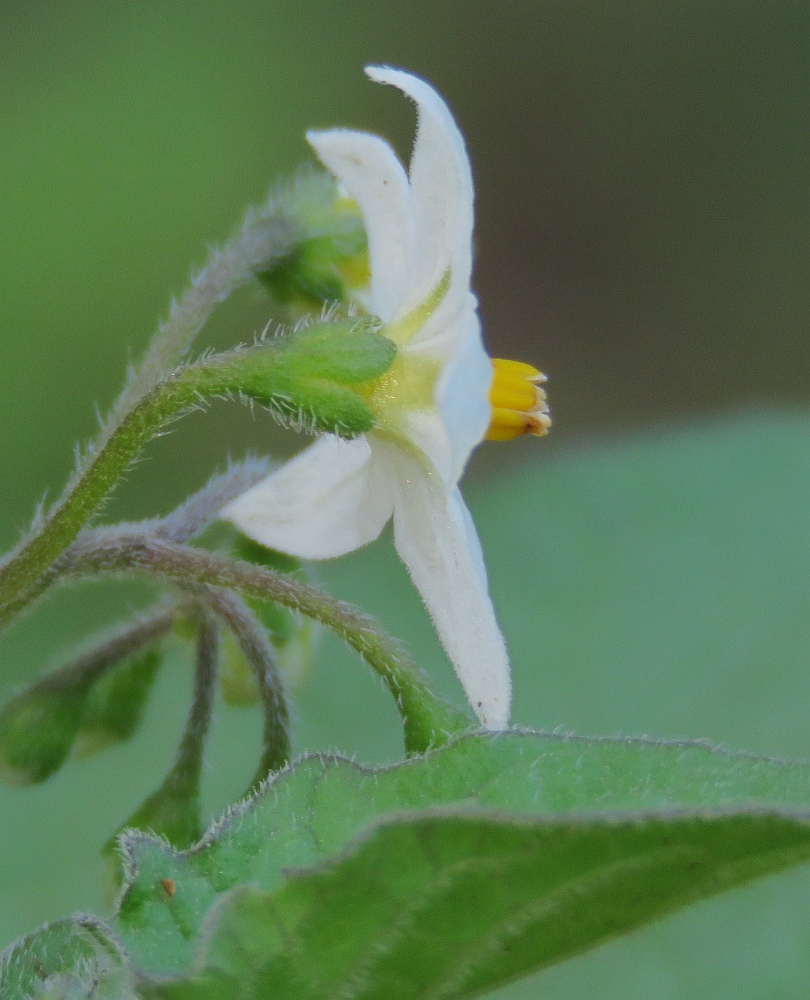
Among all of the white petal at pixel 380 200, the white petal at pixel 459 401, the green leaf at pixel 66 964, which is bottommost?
the green leaf at pixel 66 964

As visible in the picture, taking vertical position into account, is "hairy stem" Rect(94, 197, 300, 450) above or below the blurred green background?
above

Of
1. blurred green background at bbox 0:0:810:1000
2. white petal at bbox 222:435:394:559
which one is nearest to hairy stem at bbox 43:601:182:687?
white petal at bbox 222:435:394:559

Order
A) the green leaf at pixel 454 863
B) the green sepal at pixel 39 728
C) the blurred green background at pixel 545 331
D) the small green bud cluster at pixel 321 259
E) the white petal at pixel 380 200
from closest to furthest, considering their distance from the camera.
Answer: the green leaf at pixel 454 863, the white petal at pixel 380 200, the green sepal at pixel 39 728, the small green bud cluster at pixel 321 259, the blurred green background at pixel 545 331

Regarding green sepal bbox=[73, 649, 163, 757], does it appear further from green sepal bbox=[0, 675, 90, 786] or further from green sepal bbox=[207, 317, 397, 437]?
green sepal bbox=[207, 317, 397, 437]

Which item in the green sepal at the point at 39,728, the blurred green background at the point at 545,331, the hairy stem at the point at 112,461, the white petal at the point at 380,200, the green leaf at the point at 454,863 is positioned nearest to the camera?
the green leaf at the point at 454,863

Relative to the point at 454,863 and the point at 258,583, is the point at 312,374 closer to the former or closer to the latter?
the point at 258,583

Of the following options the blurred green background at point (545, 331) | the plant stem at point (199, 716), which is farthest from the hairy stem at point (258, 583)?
the blurred green background at point (545, 331)

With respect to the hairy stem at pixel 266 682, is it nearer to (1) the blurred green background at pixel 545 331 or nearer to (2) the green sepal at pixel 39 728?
(2) the green sepal at pixel 39 728
